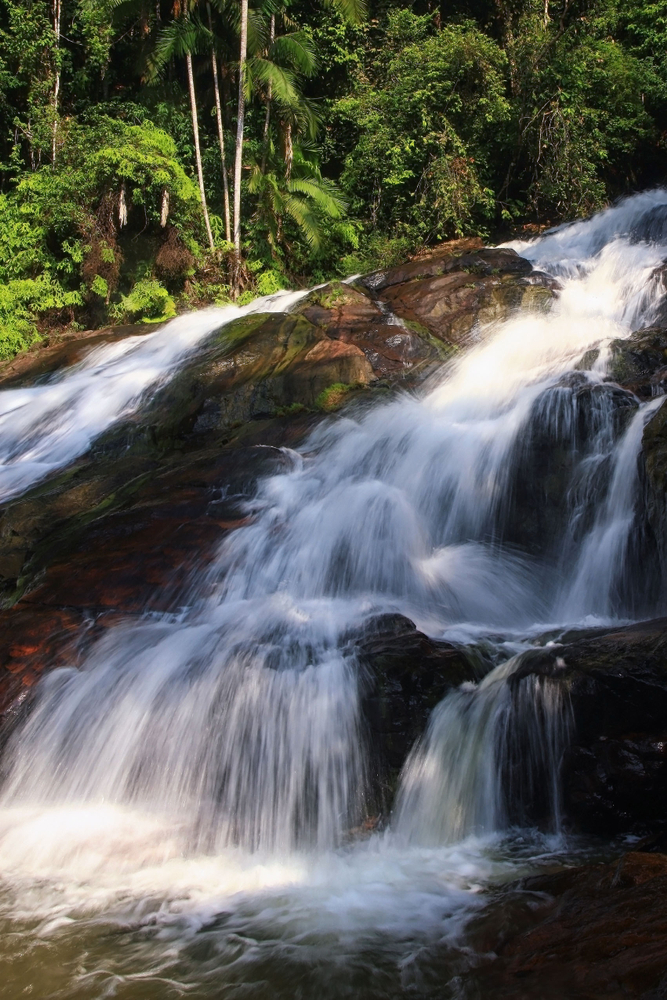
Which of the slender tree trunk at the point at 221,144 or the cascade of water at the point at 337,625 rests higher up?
the slender tree trunk at the point at 221,144

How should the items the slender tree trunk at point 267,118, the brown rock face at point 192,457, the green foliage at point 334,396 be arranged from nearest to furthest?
the brown rock face at point 192,457 < the green foliage at point 334,396 < the slender tree trunk at point 267,118

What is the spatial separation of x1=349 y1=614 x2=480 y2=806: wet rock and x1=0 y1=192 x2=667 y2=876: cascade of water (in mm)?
101

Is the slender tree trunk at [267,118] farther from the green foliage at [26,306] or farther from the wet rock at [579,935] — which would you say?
the wet rock at [579,935]

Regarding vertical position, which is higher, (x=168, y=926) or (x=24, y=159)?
(x=24, y=159)

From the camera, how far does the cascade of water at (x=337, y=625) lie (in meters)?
4.27

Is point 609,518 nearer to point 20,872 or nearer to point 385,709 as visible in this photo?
point 385,709

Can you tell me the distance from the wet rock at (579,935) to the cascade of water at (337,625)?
0.88 metres

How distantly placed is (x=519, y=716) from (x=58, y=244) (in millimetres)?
16200

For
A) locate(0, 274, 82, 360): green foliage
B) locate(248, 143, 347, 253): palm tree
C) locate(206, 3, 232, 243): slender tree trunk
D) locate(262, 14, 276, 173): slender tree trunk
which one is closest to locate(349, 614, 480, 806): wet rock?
locate(0, 274, 82, 360): green foliage

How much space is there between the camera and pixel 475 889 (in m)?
3.53

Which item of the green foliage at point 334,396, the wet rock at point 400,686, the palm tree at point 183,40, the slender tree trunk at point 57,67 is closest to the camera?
the wet rock at point 400,686

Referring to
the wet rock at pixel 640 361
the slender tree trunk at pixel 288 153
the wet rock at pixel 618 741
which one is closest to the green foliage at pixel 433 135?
the slender tree trunk at pixel 288 153

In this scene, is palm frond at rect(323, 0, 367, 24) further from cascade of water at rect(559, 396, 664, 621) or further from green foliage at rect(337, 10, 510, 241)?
cascade of water at rect(559, 396, 664, 621)

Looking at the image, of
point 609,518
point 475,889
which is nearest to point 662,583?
point 609,518
